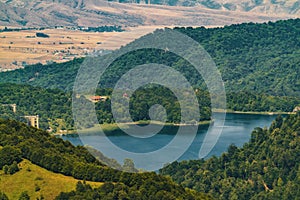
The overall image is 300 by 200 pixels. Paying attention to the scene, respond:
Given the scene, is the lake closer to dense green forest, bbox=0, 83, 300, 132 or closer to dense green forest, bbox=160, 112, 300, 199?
dense green forest, bbox=160, 112, 300, 199

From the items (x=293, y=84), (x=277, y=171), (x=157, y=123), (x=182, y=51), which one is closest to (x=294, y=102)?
(x=293, y=84)

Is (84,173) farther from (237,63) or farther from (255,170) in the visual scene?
(237,63)

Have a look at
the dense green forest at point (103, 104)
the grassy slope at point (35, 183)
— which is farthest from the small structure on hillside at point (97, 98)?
the grassy slope at point (35, 183)

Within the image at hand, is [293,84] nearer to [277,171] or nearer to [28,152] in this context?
[277,171]

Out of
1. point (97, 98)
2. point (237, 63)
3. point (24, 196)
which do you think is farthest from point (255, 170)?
point (237, 63)

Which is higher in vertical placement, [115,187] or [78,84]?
[115,187]
